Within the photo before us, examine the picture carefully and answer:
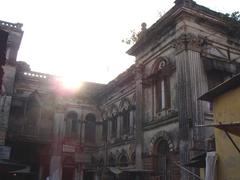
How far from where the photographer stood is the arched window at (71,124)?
A: 22125 millimetres

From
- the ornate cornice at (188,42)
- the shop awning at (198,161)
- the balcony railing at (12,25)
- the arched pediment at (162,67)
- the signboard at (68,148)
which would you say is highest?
the balcony railing at (12,25)

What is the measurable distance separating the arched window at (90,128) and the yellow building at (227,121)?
49.5 ft

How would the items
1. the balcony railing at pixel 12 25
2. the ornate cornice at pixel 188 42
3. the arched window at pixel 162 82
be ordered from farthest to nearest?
the balcony railing at pixel 12 25
the arched window at pixel 162 82
the ornate cornice at pixel 188 42

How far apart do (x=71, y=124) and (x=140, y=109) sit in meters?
8.52

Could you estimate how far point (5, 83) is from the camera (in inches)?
770

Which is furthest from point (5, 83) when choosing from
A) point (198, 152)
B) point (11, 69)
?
point (198, 152)

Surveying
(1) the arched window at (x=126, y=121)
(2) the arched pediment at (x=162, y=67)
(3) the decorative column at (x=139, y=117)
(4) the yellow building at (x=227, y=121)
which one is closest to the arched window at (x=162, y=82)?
(2) the arched pediment at (x=162, y=67)

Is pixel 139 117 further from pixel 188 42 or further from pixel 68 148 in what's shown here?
pixel 68 148

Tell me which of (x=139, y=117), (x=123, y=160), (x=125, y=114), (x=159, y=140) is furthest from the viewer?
(x=125, y=114)

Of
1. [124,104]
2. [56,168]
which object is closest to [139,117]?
[124,104]

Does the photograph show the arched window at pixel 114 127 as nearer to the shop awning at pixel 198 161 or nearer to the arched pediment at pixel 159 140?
the arched pediment at pixel 159 140

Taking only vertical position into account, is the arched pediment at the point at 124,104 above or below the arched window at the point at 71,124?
above

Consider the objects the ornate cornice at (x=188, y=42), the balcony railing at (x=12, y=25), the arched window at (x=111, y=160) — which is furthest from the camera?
the balcony railing at (x=12, y=25)

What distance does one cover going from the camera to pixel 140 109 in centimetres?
1526
